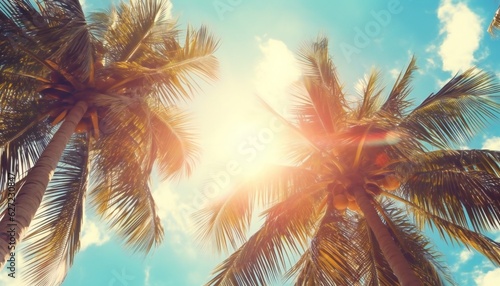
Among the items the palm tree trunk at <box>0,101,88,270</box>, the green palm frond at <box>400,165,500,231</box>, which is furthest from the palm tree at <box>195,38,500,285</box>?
the palm tree trunk at <box>0,101,88,270</box>

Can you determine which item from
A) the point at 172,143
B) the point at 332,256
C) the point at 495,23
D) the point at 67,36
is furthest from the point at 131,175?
the point at 495,23

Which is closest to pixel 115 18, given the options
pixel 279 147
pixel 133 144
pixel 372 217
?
pixel 133 144

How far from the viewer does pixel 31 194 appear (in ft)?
20.1

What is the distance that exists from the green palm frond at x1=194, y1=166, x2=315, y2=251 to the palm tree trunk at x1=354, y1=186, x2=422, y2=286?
1223 mm

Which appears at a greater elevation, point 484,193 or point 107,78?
point 107,78

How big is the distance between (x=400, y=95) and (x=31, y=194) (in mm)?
7723

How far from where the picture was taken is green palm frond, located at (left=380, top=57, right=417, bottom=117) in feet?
29.3

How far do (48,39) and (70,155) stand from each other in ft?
9.84

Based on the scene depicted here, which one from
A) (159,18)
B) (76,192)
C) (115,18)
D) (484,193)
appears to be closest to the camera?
(484,193)

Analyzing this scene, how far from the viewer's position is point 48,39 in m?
7.16

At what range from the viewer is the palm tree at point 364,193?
23.8 feet

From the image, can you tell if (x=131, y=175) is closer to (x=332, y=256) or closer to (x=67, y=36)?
(x=67, y=36)

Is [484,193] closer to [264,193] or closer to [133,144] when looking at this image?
[264,193]

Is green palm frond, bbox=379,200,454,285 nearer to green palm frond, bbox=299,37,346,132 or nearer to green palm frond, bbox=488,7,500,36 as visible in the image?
green palm frond, bbox=299,37,346,132
